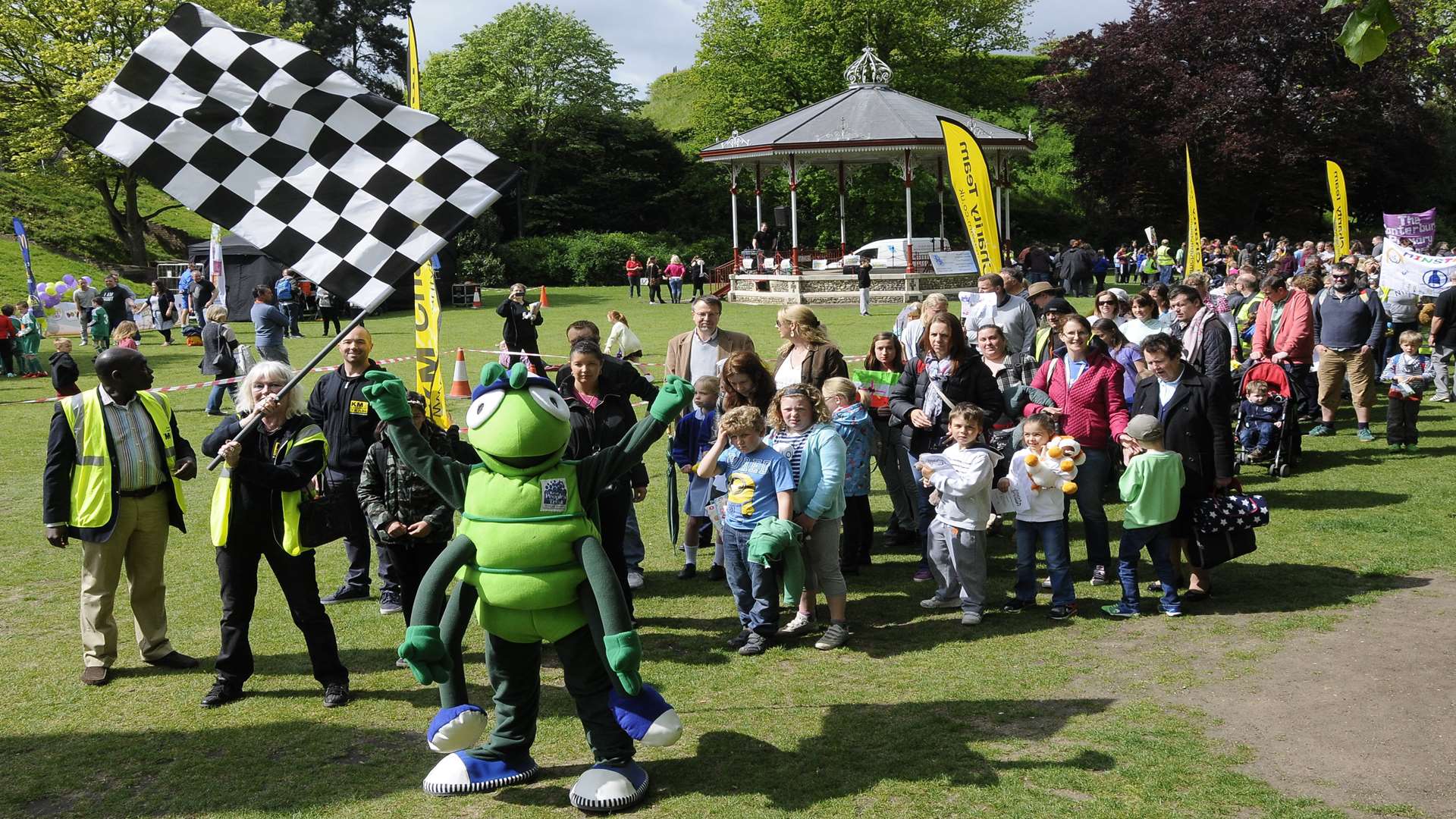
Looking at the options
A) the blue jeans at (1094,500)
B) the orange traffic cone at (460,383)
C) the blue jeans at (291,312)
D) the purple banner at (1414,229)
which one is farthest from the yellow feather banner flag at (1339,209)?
the blue jeans at (291,312)

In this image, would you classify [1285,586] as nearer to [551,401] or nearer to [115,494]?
[551,401]

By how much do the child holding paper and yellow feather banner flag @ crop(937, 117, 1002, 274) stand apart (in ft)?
14.6

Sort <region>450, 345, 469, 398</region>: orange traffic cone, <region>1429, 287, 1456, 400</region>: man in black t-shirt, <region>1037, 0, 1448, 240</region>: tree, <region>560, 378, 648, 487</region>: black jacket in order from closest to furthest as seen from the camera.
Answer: <region>560, 378, 648, 487</region>: black jacket → <region>1429, 287, 1456, 400</region>: man in black t-shirt → <region>450, 345, 469, 398</region>: orange traffic cone → <region>1037, 0, 1448, 240</region>: tree

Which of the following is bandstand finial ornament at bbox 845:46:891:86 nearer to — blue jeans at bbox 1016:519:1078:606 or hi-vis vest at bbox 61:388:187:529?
blue jeans at bbox 1016:519:1078:606

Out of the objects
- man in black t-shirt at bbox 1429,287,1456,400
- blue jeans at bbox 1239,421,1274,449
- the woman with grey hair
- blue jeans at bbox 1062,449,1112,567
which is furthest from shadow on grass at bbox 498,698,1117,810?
man in black t-shirt at bbox 1429,287,1456,400

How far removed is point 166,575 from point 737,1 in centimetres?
4995

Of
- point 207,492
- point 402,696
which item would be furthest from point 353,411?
point 207,492

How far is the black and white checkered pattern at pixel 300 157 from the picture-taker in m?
5.59

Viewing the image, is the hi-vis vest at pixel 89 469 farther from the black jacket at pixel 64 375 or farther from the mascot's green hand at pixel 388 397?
the mascot's green hand at pixel 388 397

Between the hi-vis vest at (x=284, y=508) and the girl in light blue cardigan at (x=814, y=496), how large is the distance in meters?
2.75

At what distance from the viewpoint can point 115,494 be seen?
6629 millimetres

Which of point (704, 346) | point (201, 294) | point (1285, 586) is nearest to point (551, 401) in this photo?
point (704, 346)

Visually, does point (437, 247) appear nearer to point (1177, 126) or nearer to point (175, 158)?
point (175, 158)

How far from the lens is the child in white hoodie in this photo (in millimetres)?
7289
